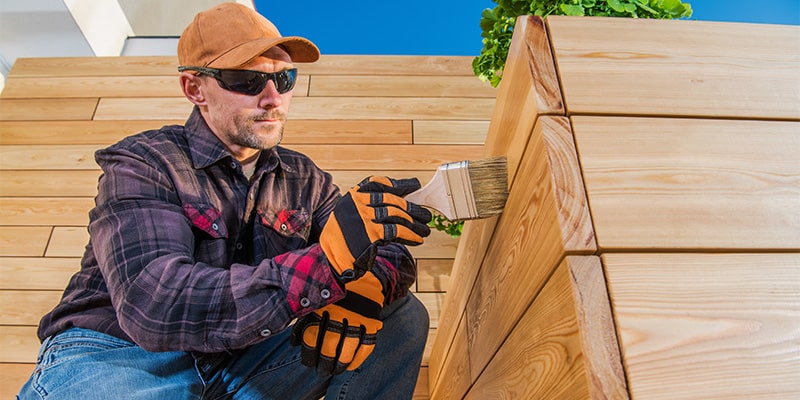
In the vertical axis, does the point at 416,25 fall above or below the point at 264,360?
above

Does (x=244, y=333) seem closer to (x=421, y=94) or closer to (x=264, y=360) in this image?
(x=264, y=360)

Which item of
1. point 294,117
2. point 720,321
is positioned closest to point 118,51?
point 294,117

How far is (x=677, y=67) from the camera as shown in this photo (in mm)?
689

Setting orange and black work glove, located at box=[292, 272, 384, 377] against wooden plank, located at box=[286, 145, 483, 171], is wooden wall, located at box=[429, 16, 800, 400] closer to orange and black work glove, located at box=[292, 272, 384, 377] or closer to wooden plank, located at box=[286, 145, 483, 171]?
orange and black work glove, located at box=[292, 272, 384, 377]

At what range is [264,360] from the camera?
1.05 meters

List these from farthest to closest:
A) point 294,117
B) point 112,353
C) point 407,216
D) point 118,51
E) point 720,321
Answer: point 118,51 < point 294,117 < point 112,353 < point 407,216 < point 720,321

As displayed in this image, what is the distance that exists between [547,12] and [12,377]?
1473 mm

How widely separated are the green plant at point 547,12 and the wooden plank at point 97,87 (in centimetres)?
115

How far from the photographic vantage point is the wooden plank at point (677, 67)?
2.15ft

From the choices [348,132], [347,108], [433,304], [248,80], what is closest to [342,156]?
[348,132]

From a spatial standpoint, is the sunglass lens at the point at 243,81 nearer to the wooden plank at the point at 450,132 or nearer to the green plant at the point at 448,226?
the green plant at the point at 448,226

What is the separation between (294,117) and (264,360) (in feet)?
4.04

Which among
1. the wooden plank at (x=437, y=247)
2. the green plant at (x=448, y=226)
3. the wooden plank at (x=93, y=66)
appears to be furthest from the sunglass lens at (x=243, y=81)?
the wooden plank at (x=93, y=66)

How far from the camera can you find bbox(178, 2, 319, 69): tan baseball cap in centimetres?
110
